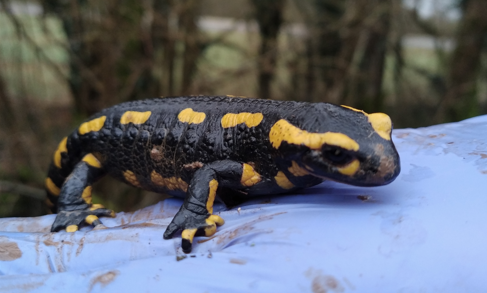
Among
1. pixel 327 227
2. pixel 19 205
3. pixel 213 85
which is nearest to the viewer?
pixel 327 227

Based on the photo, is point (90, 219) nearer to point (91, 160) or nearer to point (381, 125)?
point (91, 160)

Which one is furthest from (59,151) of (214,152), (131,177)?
(214,152)

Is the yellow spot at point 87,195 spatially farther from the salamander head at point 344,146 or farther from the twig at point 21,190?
the twig at point 21,190

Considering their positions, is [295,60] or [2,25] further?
[295,60]

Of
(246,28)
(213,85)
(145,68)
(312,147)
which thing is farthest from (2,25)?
(312,147)

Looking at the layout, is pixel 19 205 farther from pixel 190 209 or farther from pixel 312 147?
pixel 312 147

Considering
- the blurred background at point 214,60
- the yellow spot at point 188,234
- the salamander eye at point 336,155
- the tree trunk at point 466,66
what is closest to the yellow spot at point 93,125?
the yellow spot at point 188,234
